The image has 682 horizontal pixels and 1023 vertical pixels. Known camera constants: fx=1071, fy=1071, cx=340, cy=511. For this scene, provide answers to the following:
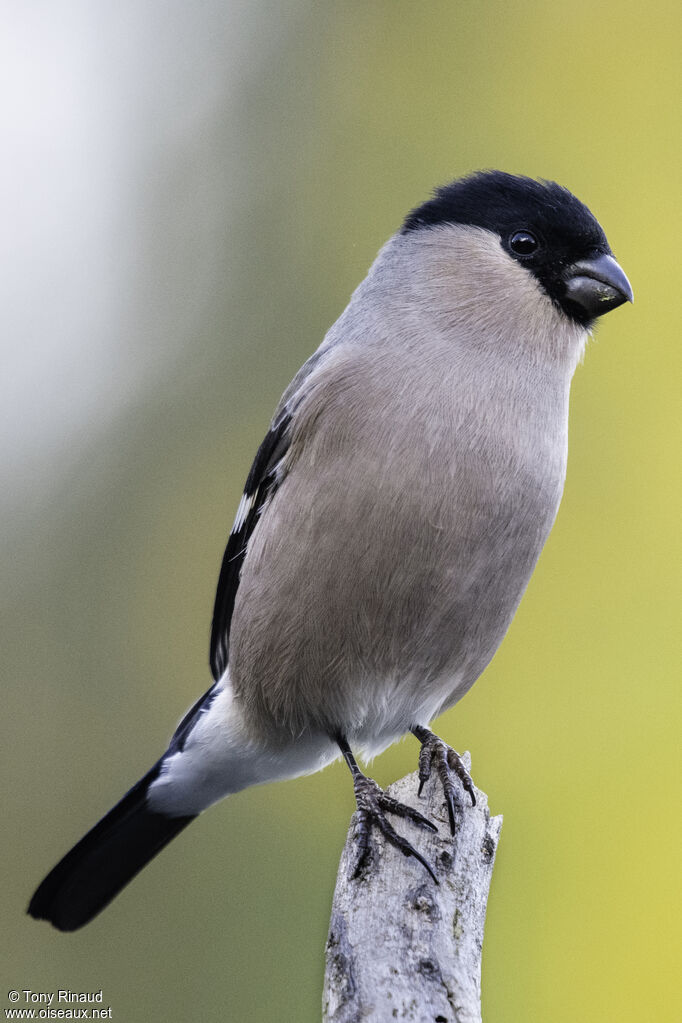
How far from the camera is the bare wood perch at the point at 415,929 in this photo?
205cm

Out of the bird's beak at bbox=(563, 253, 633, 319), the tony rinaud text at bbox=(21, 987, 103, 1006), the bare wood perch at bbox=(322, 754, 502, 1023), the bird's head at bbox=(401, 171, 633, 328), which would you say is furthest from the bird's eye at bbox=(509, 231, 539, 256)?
the tony rinaud text at bbox=(21, 987, 103, 1006)

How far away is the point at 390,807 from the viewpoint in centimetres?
255

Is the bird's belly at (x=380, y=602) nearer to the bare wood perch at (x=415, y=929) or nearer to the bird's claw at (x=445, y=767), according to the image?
the bird's claw at (x=445, y=767)

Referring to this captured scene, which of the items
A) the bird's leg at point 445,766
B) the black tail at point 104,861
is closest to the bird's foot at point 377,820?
the bird's leg at point 445,766

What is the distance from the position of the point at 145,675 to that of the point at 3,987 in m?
1.54

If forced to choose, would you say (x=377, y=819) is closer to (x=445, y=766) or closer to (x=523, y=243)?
(x=445, y=766)

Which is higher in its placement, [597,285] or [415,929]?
[597,285]

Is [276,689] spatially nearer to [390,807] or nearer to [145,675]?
[390,807]

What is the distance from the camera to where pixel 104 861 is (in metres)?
3.25

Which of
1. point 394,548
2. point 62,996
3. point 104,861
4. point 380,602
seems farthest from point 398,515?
point 62,996

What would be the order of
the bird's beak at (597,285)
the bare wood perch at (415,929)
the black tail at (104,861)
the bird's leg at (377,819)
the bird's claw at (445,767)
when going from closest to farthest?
the bare wood perch at (415,929)
the bird's leg at (377,819)
the bird's claw at (445,767)
the bird's beak at (597,285)
the black tail at (104,861)

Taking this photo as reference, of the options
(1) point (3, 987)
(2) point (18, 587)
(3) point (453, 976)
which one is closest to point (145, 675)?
(2) point (18, 587)

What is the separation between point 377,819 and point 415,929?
1.09ft

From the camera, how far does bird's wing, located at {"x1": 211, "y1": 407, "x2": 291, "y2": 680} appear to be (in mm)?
3041
